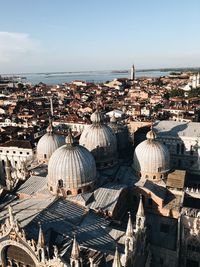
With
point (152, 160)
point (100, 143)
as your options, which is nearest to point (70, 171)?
point (100, 143)

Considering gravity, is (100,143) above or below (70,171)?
above

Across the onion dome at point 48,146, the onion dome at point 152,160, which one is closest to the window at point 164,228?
the onion dome at point 152,160

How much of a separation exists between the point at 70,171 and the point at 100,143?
257 inches

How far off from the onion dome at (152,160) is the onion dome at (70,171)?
19.5 feet

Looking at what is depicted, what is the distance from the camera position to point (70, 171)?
2542 centimetres

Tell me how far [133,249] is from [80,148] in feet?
33.5

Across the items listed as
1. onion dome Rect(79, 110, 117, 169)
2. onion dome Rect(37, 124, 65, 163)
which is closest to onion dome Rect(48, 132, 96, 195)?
onion dome Rect(79, 110, 117, 169)

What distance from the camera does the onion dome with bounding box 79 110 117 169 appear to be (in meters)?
31.1

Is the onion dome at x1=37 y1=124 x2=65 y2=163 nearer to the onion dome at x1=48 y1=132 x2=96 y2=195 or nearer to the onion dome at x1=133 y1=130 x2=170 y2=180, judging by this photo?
the onion dome at x1=48 y1=132 x2=96 y2=195

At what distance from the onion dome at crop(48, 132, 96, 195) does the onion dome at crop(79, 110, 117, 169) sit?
4.71 metres

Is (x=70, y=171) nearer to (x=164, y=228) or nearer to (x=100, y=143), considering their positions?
(x=100, y=143)

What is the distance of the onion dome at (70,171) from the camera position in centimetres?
2545

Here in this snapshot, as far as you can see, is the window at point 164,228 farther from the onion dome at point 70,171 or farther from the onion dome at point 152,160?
the onion dome at point 70,171

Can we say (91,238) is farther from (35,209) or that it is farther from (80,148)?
(80,148)
